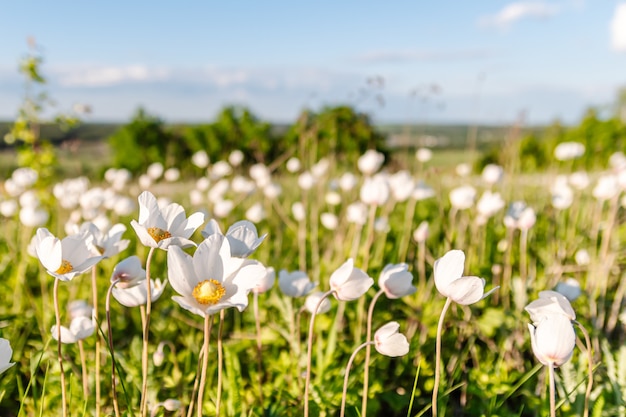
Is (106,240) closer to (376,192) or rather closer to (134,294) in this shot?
(134,294)

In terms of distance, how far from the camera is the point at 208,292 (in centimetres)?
93

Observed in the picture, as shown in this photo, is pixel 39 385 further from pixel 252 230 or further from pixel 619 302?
pixel 619 302

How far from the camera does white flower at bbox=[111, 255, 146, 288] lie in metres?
1.11

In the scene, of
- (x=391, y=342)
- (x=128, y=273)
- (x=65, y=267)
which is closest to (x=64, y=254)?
(x=65, y=267)

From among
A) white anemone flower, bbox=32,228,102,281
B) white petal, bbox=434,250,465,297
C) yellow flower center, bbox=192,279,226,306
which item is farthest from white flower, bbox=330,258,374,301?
white anemone flower, bbox=32,228,102,281

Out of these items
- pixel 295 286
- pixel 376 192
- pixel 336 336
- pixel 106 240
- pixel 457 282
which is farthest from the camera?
pixel 376 192

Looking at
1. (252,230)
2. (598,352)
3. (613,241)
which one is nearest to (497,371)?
(598,352)

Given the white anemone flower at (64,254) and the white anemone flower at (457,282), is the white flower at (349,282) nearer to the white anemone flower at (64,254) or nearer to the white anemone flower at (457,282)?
the white anemone flower at (457,282)

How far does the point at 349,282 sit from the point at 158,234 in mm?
436

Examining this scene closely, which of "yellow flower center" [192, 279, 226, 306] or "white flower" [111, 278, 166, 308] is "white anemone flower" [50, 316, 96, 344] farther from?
"yellow flower center" [192, 279, 226, 306]

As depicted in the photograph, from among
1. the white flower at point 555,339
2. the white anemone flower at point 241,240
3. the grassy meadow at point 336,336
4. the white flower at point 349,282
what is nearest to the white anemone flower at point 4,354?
the grassy meadow at point 336,336

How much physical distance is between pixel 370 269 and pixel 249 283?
142cm

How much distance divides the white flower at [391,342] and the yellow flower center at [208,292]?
38 centimetres

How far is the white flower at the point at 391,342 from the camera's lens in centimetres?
109
